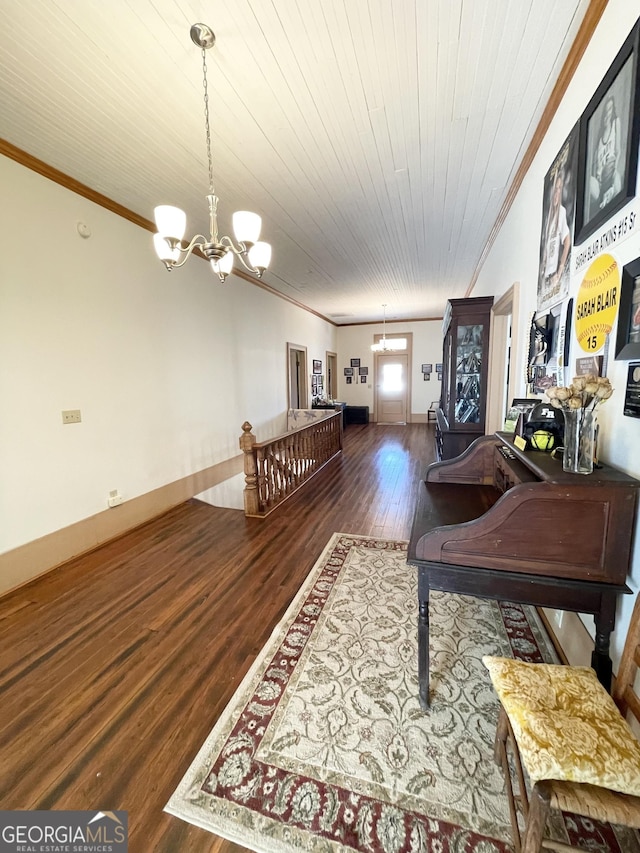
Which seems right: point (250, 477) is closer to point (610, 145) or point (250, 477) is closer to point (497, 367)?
point (497, 367)

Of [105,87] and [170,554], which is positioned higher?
[105,87]

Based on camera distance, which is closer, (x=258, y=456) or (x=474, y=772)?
(x=474, y=772)

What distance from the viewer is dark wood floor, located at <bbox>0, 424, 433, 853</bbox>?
49.3 inches

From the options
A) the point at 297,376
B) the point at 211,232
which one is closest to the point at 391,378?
the point at 297,376

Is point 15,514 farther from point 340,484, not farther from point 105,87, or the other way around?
point 340,484

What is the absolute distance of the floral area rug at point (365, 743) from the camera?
1.12 m

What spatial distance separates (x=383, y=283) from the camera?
243 inches

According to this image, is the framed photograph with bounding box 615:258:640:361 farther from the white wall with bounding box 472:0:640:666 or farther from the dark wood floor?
the dark wood floor

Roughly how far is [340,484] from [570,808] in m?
3.96

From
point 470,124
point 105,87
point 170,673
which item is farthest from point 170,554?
point 470,124

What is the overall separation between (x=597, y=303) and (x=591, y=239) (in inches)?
13.2

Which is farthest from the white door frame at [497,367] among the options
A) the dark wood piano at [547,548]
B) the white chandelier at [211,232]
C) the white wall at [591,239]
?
the white chandelier at [211,232]

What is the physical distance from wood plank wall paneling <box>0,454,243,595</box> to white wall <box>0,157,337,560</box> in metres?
0.08

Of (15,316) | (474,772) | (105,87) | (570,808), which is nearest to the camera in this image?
(570,808)
